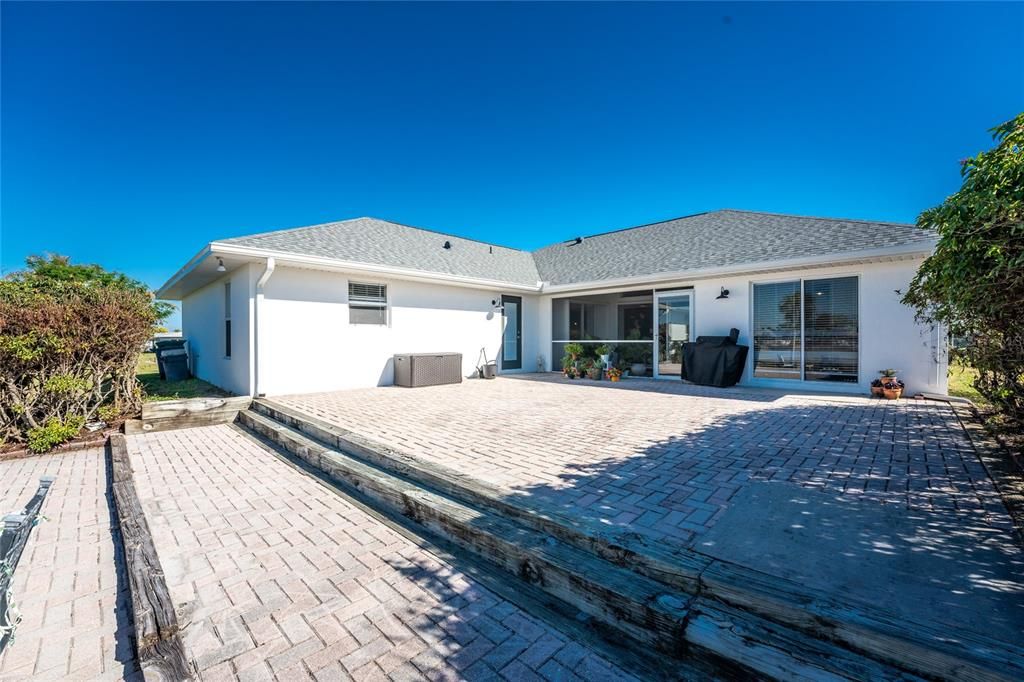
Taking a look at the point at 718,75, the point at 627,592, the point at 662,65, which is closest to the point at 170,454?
the point at 627,592

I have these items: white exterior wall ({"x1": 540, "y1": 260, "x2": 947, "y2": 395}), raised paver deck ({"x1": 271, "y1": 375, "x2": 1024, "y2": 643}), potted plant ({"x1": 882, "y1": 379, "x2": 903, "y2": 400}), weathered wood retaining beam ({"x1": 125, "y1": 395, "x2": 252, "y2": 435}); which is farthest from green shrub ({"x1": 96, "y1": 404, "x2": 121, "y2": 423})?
potted plant ({"x1": 882, "y1": 379, "x2": 903, "y2": 400})

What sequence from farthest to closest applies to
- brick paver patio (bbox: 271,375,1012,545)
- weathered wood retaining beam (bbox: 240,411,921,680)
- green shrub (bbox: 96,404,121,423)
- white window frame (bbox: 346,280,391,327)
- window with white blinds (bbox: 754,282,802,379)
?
white window frame (bbox: 346,280,391,327) → window with white blinds (bbox: 754,282,802,379) → green shrub (bbox: 96,404,121,423) → brick paver patio (bbox: 271,375,1012,545) → weathered wood retaining beam (bbox: 240,411,921,680)

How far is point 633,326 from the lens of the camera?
54.7 feet

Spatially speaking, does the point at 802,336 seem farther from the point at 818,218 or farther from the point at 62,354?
the point at 62,354

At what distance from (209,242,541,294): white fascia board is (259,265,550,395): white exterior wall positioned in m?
0.33

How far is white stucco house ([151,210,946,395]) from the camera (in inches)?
310

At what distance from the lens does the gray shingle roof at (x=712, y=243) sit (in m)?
8.18

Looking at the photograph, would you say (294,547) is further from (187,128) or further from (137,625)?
(187,128)

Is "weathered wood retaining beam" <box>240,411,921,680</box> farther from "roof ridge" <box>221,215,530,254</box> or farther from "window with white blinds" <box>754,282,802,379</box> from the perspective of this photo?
"window with white blinds" <box>754,282,802,379</box>

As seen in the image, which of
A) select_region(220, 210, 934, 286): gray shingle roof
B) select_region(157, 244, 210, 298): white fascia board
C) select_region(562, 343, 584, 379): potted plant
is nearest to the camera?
select_region(157, 244, 210, 298): white fascia board

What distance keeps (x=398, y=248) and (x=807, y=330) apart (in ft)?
33.0

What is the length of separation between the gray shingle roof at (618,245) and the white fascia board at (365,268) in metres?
0.17

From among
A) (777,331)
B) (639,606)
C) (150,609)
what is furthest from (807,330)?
(150,609)

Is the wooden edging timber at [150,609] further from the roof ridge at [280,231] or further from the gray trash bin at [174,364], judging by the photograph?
the gray trash bin at [174,364]
